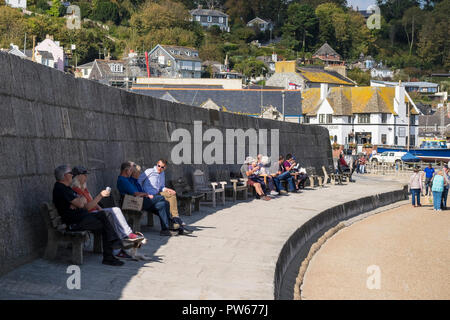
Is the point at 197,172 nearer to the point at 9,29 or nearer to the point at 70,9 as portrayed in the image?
the point at 9,29

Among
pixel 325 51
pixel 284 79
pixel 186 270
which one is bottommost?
pixel 186 270

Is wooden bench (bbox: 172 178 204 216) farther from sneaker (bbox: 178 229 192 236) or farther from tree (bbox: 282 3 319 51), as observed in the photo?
tree (bbox: 282 3 319 51)

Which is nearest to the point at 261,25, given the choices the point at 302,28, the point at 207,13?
the point at 207,13

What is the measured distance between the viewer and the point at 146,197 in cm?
1098

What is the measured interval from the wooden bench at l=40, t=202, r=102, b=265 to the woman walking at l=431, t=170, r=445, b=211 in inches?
679

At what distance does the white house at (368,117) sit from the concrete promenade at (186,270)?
76.6 metres

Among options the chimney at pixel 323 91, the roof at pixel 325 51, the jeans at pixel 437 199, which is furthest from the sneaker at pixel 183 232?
the roof at pixel 325 51

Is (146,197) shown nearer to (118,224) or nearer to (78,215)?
(118,224)

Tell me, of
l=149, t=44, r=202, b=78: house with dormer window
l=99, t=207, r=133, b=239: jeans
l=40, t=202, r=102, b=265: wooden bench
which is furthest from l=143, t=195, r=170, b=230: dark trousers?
l=149, t=44, r=202, b=78: house with dormer window

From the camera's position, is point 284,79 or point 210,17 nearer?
point 284,79

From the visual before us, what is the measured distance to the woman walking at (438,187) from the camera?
2288cm

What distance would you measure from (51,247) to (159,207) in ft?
9.46

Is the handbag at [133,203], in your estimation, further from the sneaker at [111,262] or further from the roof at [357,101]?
the roof at [357,101]
